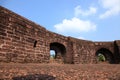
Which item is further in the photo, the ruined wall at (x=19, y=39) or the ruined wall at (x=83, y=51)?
the ruined wall at (x=83, y=51)

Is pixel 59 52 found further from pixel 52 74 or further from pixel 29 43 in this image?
pixel 52 74

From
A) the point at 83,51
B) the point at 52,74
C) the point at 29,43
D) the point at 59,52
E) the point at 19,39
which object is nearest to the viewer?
the point at 52,74

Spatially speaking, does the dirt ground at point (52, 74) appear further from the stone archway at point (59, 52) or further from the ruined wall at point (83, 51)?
the ruined wall at point (83, 51)

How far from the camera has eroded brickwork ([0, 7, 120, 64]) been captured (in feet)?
21.4

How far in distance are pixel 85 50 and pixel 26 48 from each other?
25.2ft

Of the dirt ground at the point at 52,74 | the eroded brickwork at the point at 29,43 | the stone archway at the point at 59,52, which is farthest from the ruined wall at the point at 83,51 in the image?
the dirt ground at the point at 52,74

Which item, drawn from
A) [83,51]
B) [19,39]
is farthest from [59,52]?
[19,39]

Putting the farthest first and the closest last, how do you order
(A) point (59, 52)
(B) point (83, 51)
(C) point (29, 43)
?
1. (B) point (83, 51)
2. (A) point (59, 52)
3. (C) point (29, 43)

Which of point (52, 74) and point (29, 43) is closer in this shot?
point (52, 74)

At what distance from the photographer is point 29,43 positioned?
8070 millimetres

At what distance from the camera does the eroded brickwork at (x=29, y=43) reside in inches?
257

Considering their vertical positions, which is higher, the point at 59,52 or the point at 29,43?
the point at 29,43

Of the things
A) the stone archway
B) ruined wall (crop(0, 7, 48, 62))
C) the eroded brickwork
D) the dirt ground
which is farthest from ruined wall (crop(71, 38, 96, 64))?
the dirt ground

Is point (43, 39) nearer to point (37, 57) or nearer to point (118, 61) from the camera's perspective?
point (37, 57)
